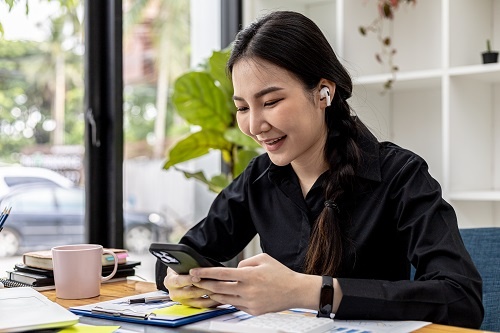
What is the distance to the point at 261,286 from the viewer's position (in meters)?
1.20

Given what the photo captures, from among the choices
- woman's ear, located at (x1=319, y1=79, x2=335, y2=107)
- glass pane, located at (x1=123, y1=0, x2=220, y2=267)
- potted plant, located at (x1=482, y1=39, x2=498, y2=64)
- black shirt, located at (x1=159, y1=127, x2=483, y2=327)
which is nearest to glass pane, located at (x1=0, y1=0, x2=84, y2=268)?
glass pane, located at (x1=123, y1=0, x2=220, y2=267)

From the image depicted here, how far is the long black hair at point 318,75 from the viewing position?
154 centimetres

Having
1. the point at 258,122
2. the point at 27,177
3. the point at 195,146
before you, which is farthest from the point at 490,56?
the point at 27,177

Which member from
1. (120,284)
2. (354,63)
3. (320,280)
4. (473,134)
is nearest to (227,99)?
(354,63)

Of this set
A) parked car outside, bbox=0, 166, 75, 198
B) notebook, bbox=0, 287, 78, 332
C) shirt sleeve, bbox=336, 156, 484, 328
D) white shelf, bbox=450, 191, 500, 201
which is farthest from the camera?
parked car outside, bbox=0, 166, 75, 198

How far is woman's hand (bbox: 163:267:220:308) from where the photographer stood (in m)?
1.31

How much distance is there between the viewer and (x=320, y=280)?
1248mm

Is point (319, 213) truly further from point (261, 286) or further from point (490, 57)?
point (490, 57)

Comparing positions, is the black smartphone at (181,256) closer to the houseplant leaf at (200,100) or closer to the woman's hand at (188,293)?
the woman's hand at (188,293)

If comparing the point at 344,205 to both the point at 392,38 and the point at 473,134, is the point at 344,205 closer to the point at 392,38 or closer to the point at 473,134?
the point at 473,134

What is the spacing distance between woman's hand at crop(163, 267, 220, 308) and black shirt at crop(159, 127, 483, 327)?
258 millimetres

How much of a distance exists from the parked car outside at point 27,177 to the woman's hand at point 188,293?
143 cm

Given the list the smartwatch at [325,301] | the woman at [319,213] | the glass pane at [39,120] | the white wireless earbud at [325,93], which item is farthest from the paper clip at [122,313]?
the glass pane at [39,120]

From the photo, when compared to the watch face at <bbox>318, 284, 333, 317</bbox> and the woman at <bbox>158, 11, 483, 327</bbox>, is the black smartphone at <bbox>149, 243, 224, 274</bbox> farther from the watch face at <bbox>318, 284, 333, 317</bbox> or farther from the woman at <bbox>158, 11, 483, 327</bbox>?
the watch face at <bbox>318, 284, 333, 317</bbox>
